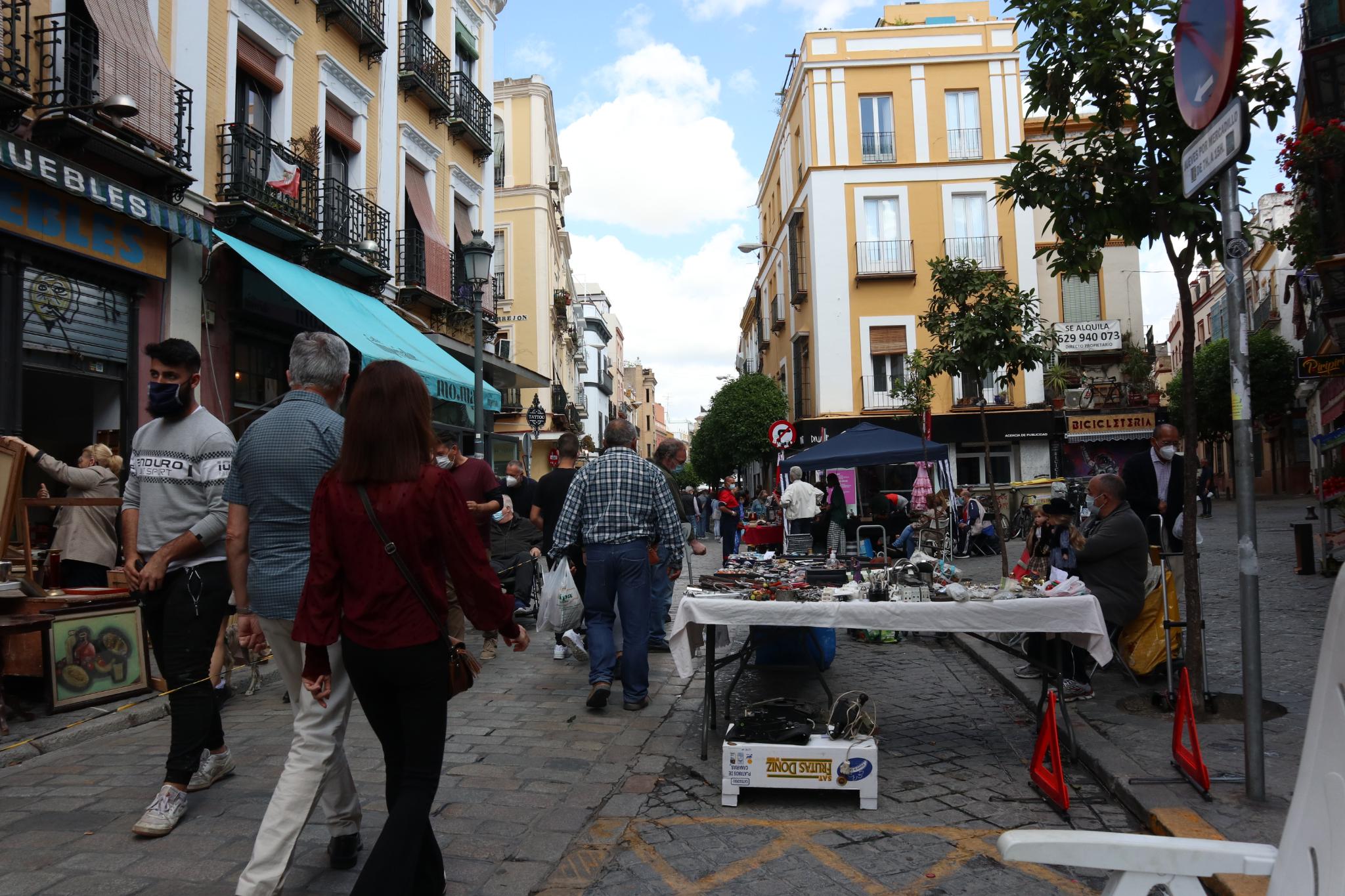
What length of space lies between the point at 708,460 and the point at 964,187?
1873 centimetres

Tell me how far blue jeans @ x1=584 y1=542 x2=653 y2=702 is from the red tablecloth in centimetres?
1088

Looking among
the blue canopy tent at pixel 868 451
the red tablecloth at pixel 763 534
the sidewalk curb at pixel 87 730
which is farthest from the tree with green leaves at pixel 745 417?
the sidewalk curb at pixel 87 730

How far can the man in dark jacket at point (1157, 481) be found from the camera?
7312 millimetres

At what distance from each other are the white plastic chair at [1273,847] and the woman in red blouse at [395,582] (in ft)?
5.95

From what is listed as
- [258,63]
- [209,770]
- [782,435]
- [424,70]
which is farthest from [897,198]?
[209,770]

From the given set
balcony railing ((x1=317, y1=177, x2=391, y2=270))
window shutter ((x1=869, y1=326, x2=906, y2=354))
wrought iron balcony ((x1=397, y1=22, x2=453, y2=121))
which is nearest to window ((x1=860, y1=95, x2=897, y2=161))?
window shutter ((x1=869, y1=326, x2=906, y2=354))

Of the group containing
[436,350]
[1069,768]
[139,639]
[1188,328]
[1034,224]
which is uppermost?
[1034,224]

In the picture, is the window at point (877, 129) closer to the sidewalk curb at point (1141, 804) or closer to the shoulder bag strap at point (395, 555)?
the sidewalk curb at point (1141, 804)

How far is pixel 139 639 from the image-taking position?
618cm

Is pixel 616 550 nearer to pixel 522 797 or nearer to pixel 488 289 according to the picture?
pixel 522 797

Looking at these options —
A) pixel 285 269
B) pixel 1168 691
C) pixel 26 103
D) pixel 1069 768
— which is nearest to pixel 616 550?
pixel 1069 768

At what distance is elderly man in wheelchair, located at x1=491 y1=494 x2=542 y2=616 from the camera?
31.4 ft

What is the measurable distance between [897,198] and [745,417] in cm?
956

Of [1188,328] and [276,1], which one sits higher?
[276,1]
